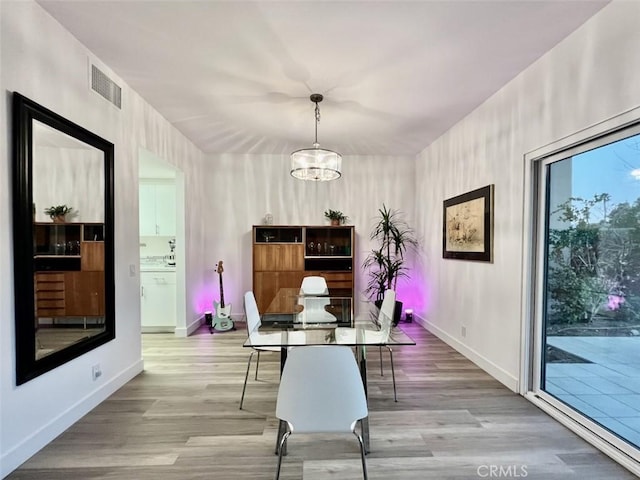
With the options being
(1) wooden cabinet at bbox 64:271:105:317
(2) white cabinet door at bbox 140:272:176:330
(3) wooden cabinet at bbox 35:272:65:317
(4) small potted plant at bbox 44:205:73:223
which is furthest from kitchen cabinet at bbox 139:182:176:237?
(3) wooden cabinet at bbox 35:272:65:317

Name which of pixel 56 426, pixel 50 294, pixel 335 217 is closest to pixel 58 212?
pixel 50 294

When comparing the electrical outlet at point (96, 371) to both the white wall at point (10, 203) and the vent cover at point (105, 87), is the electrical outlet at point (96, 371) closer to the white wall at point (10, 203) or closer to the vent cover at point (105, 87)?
the white wall at point (10, 203)

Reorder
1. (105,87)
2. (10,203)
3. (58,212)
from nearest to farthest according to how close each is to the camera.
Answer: (10,203) → (58,212) → (105,87)

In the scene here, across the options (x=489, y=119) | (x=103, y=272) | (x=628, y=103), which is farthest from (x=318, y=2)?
(x=103, y=272)

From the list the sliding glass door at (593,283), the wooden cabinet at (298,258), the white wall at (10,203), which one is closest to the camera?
the white wall at (10,203)

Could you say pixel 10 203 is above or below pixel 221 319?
above

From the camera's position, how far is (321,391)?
1.50 m

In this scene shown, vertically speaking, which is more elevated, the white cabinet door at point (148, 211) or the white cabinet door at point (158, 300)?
the white cabinet door at point (148, 211)

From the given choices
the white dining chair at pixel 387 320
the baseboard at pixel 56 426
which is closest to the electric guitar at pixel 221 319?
the baseboard at pixel 56 426

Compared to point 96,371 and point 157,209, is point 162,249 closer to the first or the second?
point 157,209

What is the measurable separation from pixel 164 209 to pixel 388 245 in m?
3.63

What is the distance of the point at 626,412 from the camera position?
6.81 feet

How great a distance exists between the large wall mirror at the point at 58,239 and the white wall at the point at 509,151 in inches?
138

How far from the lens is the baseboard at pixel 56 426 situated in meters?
1.88
